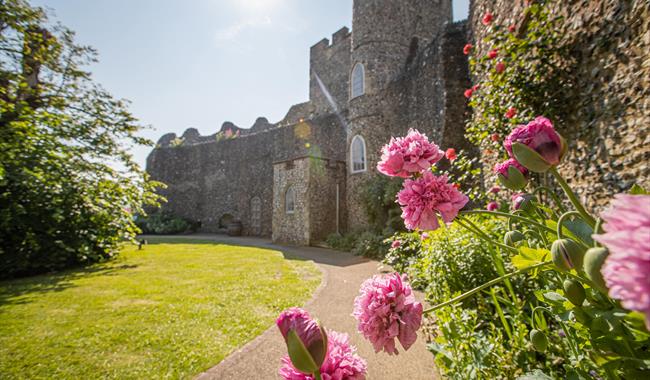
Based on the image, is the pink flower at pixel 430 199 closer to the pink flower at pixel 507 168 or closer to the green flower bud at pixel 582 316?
the pink flower at pixel 507 168

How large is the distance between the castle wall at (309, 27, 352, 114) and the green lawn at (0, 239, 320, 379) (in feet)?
42.3

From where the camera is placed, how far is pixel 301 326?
24.5 inches

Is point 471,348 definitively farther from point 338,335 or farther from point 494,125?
point 494,125

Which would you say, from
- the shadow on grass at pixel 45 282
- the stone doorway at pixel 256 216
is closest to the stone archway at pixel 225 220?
the stone doorway at pixel 256 216

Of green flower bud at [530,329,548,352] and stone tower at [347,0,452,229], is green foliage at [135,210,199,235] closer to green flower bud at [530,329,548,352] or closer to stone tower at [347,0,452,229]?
stone tower at [347,0,452,229]

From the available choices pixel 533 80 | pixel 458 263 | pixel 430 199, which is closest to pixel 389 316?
pixel 430 199

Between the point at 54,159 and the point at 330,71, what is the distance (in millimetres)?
14176

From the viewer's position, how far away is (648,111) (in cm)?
221

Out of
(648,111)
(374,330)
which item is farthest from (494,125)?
(374,330)

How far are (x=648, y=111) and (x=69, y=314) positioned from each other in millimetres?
5989

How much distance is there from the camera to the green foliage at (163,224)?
49.9 ft

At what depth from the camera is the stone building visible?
7469 millimetres

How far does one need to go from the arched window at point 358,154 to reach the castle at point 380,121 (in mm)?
38

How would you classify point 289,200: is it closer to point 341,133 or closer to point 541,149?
point 341,133
